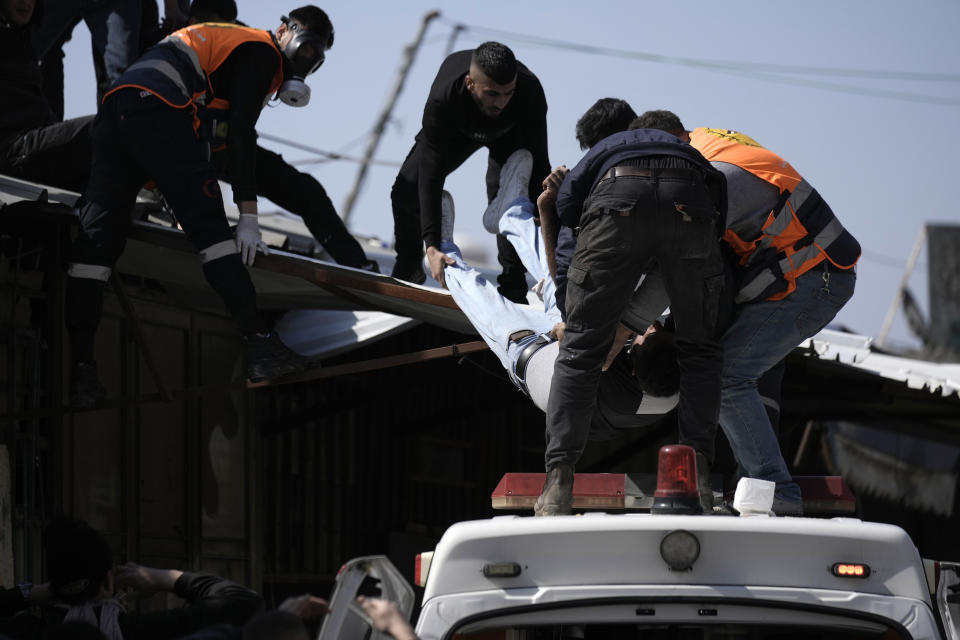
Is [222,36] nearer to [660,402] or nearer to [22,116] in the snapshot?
[22,116]

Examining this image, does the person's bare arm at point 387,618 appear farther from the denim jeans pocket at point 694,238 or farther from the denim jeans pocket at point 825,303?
the denim jeans pocket at point 825,303

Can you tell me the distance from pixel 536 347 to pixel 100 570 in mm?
2175

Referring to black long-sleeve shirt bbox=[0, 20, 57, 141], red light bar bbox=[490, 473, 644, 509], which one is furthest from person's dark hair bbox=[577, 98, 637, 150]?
black long-sleeve shirt bbox=[0, 20, 57, 141]

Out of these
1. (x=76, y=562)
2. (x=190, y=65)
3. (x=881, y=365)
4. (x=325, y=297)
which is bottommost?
(x=76, y=562)

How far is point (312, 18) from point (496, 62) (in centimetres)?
117

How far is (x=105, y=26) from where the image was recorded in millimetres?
9234

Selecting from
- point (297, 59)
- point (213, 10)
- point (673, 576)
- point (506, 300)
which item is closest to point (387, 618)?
point (673, 576)

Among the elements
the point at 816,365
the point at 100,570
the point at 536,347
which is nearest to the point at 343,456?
the point at 816,365

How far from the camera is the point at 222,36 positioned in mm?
7367

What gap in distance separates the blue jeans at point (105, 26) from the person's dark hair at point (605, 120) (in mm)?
4089

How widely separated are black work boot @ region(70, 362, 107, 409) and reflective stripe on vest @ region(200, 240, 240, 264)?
2.77ft

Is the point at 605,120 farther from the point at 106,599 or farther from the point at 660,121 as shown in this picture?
the point at 106,599

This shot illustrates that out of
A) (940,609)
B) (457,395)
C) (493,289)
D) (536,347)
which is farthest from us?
(457,395)

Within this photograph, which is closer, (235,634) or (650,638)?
(235,634)
